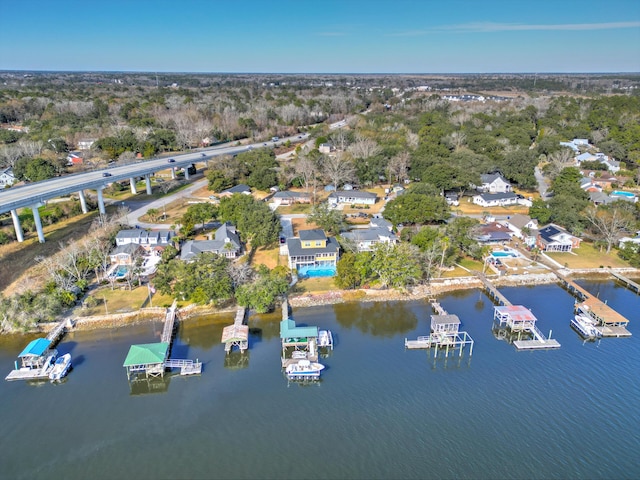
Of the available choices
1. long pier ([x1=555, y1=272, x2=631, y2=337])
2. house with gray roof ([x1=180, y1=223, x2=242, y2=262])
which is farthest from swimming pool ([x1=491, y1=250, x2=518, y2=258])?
house with gray roof ([x1=180, y1=223, x2=242, y2=262])

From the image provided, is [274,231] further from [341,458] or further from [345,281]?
[341,458]

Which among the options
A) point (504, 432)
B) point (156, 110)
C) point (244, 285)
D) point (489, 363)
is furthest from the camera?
point (156, 110)

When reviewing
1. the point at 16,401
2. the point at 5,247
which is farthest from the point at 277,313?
the point at 5,247

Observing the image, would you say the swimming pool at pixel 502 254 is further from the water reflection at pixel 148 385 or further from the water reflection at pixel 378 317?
the water reflection at pixel 148 385

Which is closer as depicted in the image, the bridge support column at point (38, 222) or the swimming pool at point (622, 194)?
the bridge support column at point (38, 222)

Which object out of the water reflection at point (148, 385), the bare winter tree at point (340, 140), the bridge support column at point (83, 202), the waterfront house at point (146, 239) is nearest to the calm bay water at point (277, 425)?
the water reflection at point (148, 385)

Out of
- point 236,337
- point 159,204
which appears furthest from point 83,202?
point 236,337

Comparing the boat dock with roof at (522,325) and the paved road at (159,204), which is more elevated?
the paved road at (159,204)
